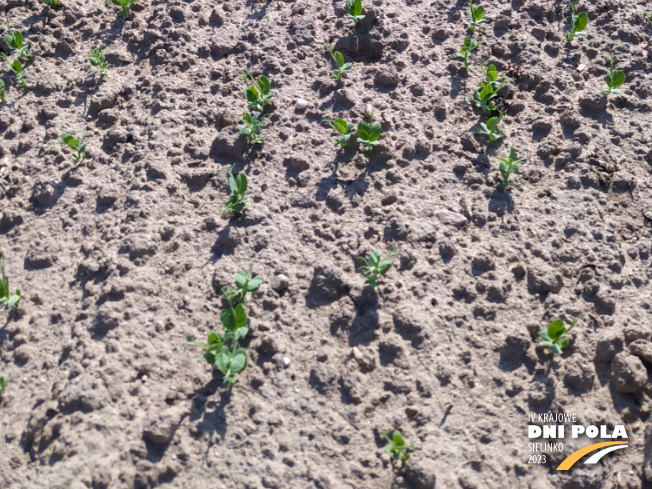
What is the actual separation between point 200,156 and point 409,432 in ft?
4.98

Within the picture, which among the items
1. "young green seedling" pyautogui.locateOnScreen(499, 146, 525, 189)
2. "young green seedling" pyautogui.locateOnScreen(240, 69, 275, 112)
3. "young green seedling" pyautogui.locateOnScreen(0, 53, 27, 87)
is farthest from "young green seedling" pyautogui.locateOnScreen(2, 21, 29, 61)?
"young green seedling" pyautogui.locateOnScreen(499, 146, 525, 189)

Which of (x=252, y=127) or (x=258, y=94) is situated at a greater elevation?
(x=258, y=94)

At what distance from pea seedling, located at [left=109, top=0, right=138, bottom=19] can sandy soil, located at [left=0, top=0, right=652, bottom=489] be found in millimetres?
40

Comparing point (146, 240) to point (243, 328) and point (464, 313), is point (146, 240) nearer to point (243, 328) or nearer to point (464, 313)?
point (243, 328)

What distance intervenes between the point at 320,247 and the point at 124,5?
1873 millimetres

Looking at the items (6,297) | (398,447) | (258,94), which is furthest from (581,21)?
(6,297)

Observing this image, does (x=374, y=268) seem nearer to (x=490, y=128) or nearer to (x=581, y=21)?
(x=490, y=128)

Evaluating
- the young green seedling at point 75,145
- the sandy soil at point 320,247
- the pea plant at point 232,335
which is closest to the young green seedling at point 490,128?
the sandy soil at point 320,247

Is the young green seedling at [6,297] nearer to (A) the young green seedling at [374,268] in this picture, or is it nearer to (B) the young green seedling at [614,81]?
(A) the young green seedling at [374,268]

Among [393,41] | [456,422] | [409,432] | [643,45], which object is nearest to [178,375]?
[409,432]

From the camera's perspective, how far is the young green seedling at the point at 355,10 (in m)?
2.91

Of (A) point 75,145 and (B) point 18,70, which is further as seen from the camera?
(B) point 18,70

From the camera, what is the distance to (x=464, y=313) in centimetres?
217

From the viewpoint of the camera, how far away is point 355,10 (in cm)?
292
